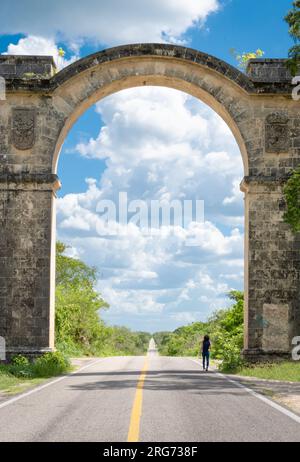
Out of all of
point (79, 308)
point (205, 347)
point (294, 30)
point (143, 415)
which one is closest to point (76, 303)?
point (79, 308)

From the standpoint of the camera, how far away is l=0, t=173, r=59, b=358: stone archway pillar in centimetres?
2062

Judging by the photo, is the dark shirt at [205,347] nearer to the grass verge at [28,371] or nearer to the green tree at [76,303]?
the grass verge at [28,371]

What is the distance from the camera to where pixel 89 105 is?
22594 mm

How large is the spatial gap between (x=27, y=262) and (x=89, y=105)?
5562 mm

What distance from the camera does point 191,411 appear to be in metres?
10.5

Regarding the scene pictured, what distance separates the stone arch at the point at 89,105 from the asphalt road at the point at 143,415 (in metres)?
6.03

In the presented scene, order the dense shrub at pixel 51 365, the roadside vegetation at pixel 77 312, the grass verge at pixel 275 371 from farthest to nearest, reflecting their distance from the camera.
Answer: the roadside vegetation at pixel 77 312 → the dense shrub at pixel 51 365 → the grass verge at pixel 275 371

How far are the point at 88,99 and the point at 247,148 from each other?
5.24m

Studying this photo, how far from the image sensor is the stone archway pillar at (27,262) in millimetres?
20625

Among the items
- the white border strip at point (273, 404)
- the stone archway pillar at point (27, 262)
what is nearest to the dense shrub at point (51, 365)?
the stone archway pillar at point (27, 262)

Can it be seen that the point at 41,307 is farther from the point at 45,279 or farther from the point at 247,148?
the point at 247,148

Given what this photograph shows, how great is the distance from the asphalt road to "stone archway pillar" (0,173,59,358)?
5.62 meters

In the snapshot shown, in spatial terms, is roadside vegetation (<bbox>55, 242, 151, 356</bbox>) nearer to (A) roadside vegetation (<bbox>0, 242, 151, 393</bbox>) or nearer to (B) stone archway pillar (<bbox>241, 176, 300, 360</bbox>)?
(A) roadside vegetation (<bbox>0, 242, 151, 393</bbox>)
